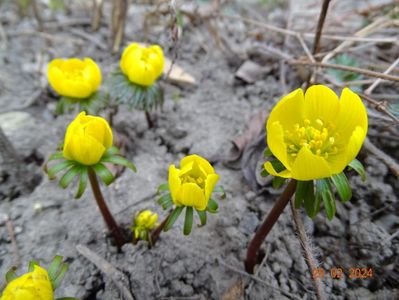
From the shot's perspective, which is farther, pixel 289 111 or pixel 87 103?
pixel 87 103

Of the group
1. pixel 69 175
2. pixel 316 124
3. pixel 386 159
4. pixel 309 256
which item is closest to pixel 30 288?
pixel 69 175

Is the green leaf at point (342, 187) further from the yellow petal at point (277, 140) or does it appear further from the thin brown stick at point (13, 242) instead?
the thin brown stick at point (13, 242)

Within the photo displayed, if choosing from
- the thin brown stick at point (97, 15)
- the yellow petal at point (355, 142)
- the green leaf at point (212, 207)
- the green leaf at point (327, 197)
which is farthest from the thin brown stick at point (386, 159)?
the thin brown stick at point (97, 15)

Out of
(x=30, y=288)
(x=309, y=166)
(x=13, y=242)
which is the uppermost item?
(x=309, y=166)

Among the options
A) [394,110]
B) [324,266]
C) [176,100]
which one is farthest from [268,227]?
[176,100]

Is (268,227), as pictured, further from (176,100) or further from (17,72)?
(17,72)

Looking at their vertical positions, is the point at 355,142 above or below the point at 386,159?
above

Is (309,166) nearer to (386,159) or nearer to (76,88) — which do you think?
(386,159)
